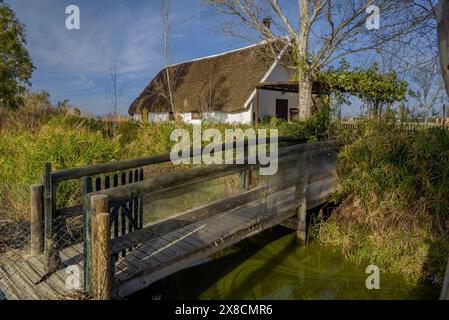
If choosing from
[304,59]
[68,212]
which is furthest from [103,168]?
[304,59]

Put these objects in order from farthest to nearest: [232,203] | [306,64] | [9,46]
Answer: [9,46]
[306,64]
[232,203]

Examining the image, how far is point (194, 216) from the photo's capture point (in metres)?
3.71

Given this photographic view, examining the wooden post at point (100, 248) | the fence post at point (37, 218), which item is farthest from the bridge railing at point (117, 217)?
the fence post at point (37, 218)

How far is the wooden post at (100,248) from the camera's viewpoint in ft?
8.95

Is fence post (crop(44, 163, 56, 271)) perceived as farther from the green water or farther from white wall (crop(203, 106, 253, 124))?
white wall (crop(203, 106, 253, 124))

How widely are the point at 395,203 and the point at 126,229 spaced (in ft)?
12.5

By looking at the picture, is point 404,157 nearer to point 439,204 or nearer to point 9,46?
point 439,204

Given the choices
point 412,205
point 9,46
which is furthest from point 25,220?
point 9,46

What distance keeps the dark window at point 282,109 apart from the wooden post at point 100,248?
16.0m

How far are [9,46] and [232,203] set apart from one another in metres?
13.9

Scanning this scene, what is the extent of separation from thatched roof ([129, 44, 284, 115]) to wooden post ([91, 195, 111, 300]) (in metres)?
12.4

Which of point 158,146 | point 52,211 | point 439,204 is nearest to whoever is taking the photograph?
point 52,211

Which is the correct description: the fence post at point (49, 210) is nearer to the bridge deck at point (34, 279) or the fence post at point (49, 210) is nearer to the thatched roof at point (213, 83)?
the bridge deck at point (34, 279)

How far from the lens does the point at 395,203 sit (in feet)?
16.4
